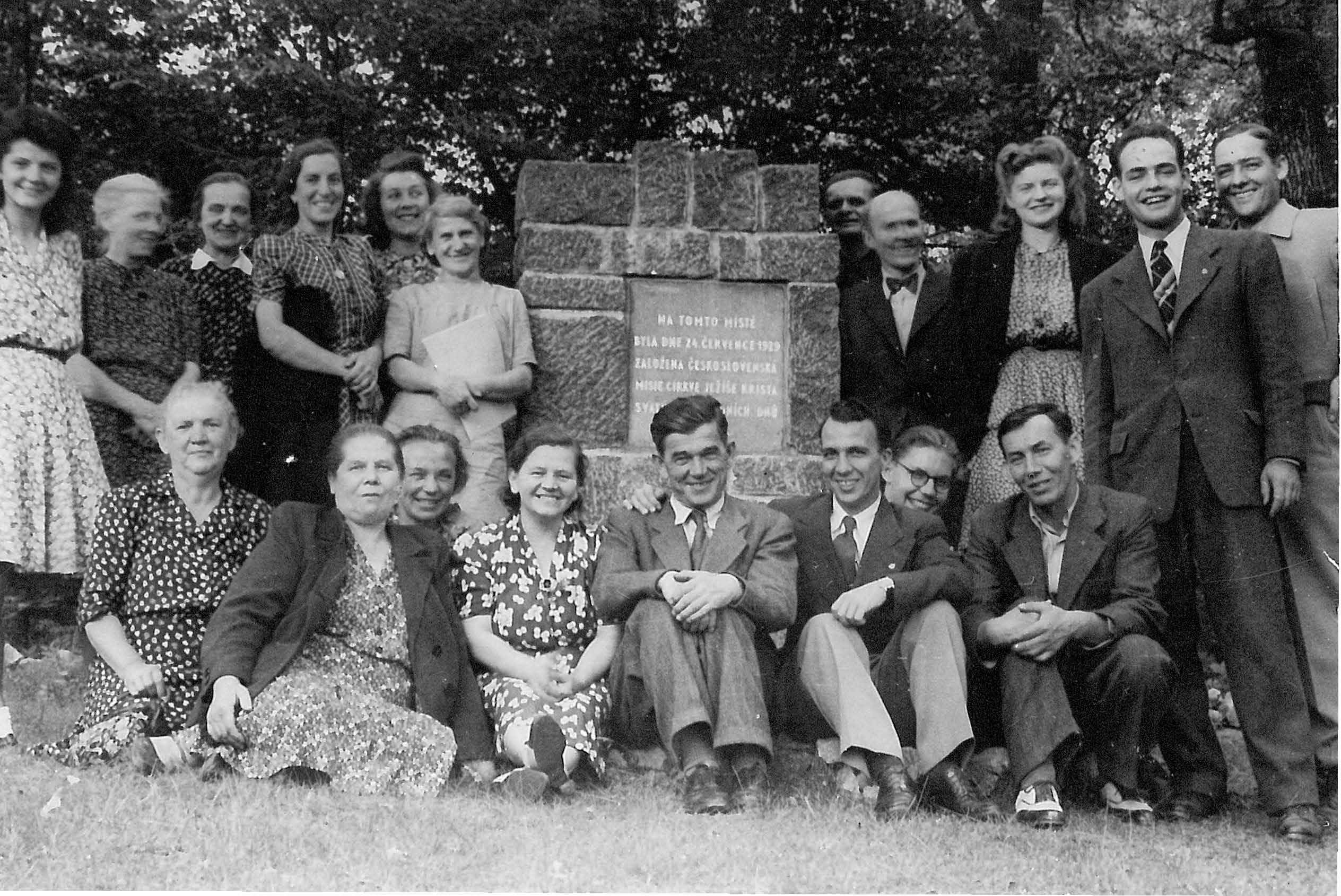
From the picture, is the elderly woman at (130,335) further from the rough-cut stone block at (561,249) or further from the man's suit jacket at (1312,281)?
the man's suit jacket at (1312,281)

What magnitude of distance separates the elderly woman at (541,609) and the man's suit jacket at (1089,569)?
1090 mm

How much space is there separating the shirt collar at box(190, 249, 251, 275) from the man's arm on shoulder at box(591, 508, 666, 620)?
187 centimetres

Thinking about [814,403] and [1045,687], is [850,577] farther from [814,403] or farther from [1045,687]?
[814,403]

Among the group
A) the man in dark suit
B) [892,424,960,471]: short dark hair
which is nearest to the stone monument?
[892,424,960,471]: short dark hair

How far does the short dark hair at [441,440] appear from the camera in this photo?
4684mm

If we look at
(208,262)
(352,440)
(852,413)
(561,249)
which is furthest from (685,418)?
(208,262)

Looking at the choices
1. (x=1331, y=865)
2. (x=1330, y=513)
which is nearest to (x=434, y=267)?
(x=1330, y=513)

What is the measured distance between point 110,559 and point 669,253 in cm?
230

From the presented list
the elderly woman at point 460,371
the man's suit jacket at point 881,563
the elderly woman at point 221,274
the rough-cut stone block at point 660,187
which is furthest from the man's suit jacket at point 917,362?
the elderly woman at point 221,274

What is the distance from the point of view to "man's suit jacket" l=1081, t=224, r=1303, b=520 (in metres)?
4.23

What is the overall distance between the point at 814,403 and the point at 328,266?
1836mm

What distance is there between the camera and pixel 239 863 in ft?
11.0

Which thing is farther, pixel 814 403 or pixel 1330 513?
pixel 814 403

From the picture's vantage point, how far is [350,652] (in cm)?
407
